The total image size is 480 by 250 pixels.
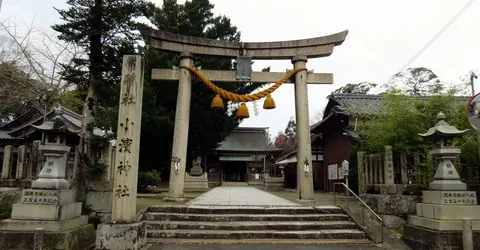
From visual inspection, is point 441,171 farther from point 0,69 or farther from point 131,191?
point 0,69

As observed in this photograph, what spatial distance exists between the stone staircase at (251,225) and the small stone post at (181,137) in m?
2.61

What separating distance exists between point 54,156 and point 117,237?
2130 millimetres

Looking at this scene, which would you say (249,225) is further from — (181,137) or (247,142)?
(247,142)

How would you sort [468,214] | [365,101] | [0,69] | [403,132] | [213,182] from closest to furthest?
[468,214] → [403,132] → [0,69] → [365,101] → [213,182]

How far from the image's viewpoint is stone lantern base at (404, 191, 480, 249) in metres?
6.00

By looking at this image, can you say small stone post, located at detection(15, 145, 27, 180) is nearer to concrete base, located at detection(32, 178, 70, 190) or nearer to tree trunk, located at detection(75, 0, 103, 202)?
concrete base, located at detection(32, 178, 70, 190)

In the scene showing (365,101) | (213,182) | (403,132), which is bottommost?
(213,182)

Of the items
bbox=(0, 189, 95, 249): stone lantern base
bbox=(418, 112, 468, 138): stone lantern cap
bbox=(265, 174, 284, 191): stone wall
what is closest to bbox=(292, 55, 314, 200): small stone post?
bbox=(418, 112, 468, 138): stone lantern cap

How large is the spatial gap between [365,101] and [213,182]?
18.7m

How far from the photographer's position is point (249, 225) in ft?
25.8

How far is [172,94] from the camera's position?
75.7 ft

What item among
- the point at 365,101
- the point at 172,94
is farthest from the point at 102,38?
the point at 365,101

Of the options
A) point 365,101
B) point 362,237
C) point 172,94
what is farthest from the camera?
point 172,94

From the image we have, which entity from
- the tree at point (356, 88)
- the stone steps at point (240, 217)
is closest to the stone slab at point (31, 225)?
the stone steps at point (240, 217)
